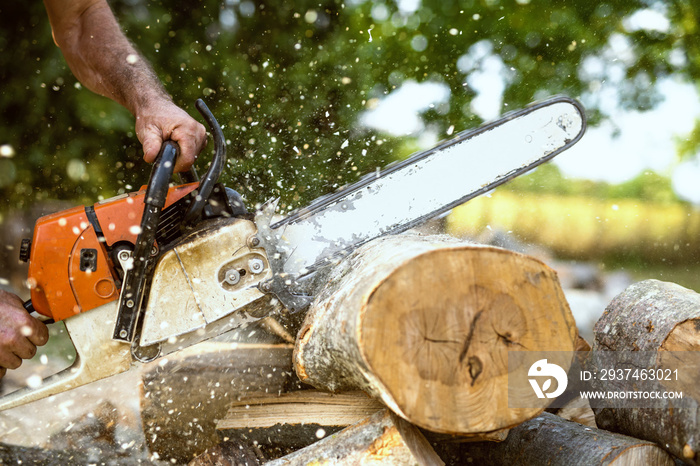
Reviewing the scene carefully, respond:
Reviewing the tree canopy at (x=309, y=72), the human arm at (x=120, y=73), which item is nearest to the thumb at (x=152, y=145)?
the human arm at (x=120, y=73)

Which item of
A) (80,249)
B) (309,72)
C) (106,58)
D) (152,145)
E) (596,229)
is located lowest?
(596,229)

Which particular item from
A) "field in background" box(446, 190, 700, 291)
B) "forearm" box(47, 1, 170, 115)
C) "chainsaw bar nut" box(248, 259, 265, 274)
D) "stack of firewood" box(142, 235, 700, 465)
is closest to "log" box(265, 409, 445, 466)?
"stack of firewood" box(142, 235, 700, 465)

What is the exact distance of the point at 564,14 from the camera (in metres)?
5.32

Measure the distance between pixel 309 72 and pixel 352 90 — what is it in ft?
1.53

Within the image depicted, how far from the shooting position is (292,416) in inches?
68.2

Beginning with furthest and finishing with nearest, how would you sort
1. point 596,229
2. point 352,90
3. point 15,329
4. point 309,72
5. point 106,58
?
point 596,229
point 352,90
point 309,72
point 106,58
point 15,329

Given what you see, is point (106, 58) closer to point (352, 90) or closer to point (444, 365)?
point (444, 365)

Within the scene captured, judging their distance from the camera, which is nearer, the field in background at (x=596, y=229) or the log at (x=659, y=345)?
the log at (x=659, y=345)

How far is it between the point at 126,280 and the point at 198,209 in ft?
0.99

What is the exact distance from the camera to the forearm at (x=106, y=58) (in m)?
1.99

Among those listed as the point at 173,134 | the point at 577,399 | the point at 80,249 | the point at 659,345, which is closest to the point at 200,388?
the point at 80,249

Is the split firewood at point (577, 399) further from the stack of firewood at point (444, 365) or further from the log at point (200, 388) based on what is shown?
the log at point (200, 388)

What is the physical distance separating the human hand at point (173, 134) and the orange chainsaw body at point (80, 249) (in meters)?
0.15

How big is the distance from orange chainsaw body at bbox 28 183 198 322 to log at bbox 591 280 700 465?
1597 mm
